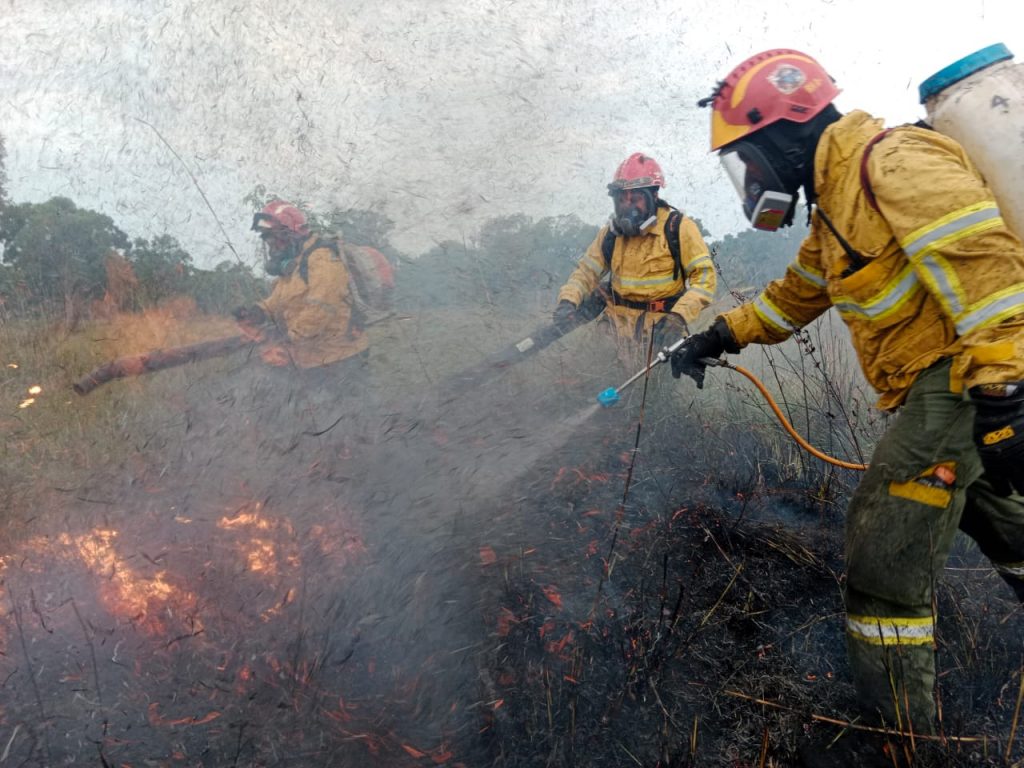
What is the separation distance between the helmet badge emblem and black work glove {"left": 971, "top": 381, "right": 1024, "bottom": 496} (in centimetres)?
136

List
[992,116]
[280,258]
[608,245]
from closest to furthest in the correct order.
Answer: [992,116]
[608,245]
[280,258]

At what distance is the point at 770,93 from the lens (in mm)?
2303

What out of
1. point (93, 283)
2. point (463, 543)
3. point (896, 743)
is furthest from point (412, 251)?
point (896, 743)

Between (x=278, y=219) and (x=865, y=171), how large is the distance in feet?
17.2

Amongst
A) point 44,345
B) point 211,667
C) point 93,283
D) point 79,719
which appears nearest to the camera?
point 79,719

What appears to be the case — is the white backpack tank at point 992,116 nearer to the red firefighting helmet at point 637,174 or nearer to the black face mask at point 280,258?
the red firefighting helmet at point 637,174

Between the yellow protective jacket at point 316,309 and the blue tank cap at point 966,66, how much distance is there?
15.5 ft

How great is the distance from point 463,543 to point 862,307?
230cm

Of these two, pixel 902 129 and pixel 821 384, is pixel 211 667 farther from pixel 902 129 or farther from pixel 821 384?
pixel 821 384

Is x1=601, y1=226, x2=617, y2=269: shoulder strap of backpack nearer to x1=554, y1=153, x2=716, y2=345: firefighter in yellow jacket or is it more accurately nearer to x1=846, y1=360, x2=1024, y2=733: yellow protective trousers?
x1=554, y1=153, x2=716, y2=345: firefighter in yellow jacket

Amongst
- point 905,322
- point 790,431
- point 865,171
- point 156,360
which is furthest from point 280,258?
point 905,322

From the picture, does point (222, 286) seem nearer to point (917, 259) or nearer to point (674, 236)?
point (674, 236)

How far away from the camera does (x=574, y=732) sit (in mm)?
2139

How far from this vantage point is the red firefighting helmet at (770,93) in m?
2.28
